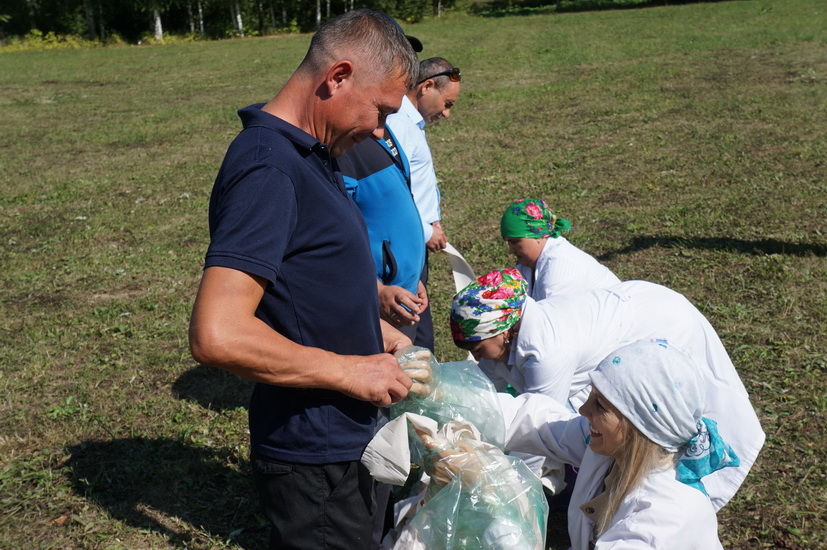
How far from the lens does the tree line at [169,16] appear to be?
39.8 m

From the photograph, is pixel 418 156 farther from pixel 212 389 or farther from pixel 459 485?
pixel 212 389

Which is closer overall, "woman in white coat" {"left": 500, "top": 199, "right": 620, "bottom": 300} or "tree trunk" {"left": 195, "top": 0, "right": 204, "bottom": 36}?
"woman in white coat" {"left": 500, "top": 199, "right": 620, "bottom": 300}

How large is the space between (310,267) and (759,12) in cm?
3017

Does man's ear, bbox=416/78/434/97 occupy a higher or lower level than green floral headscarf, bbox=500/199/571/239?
higher

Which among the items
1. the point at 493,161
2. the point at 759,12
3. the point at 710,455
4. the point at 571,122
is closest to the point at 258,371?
the point at 710,455

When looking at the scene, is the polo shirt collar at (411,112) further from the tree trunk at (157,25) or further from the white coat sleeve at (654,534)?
the tree trunk at (157,25)

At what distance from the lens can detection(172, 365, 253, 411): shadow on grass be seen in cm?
485

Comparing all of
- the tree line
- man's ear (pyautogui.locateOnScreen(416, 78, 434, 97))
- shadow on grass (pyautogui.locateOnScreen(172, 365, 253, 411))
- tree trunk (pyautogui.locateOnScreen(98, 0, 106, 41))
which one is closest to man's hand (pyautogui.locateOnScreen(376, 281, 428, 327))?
man's ear (pyautogui.locateOnScreen(416, 78, 434, 97))

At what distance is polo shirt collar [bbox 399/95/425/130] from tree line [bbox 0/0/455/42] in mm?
36957

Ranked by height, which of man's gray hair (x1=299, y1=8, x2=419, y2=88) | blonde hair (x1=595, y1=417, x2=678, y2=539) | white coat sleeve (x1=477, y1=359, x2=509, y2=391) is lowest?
white coat sleeve (x1=477, y1=359, x2=509, y2=391)

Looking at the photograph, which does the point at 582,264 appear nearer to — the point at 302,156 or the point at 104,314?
the point at 302,156

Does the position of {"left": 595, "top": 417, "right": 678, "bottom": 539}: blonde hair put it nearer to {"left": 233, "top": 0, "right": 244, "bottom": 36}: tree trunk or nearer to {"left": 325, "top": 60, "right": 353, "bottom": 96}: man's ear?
{"left": 325, "top": 60, "right": 353, "bottom": 96}: man's ear

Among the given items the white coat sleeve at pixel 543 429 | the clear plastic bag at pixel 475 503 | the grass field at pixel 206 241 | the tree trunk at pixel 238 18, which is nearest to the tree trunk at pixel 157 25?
the tree trunk at pixel 238 18

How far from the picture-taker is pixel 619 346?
11.4 feet
